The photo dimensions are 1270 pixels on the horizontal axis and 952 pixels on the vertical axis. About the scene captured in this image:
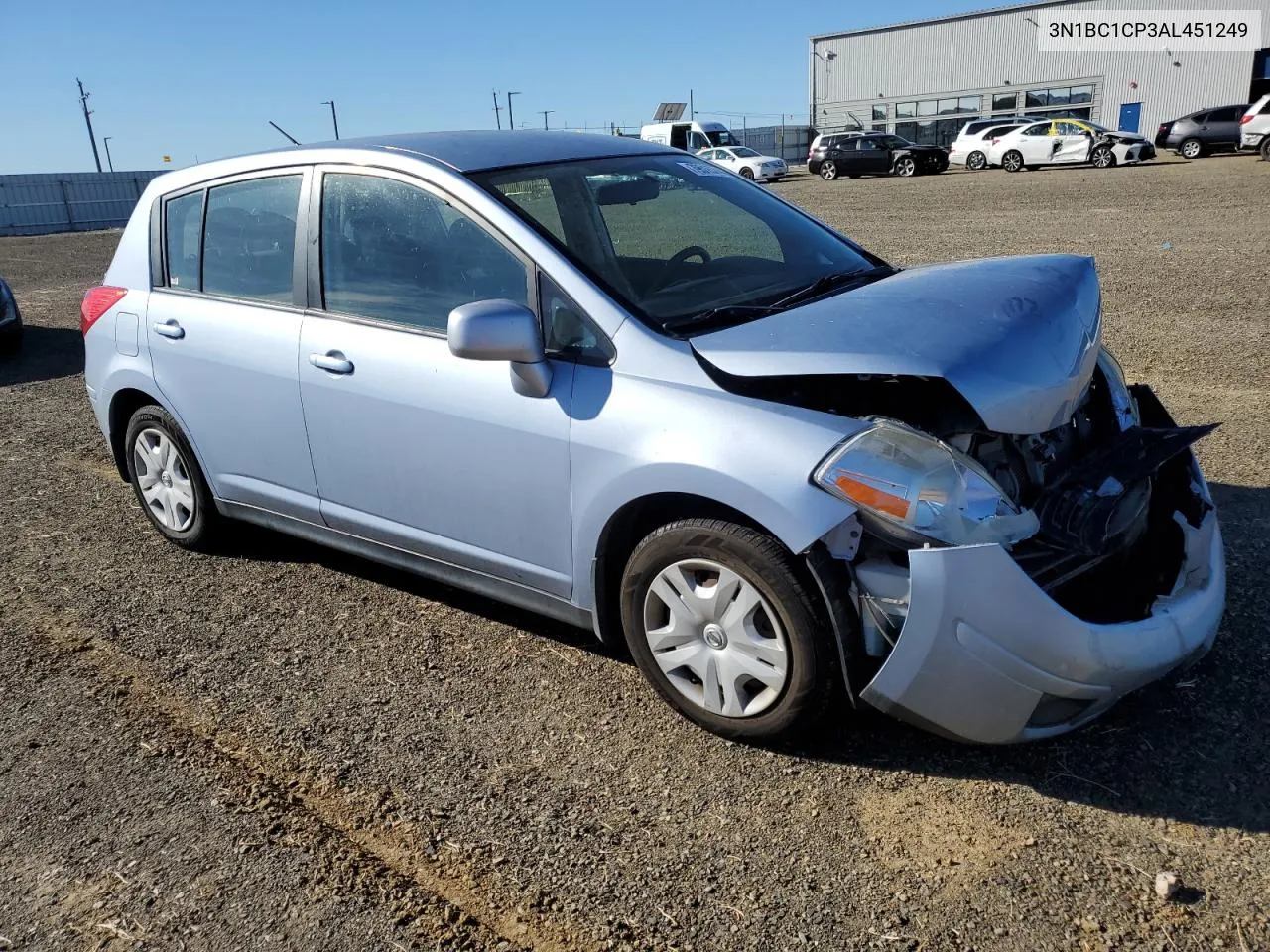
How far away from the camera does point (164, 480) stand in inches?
191

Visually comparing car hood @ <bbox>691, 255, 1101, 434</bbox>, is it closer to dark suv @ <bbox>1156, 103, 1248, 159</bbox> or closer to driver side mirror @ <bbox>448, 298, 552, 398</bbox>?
driver side mirror @ <bbox>448, 298, 552, 398</bbox>

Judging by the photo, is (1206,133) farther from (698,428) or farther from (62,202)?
(62,202)

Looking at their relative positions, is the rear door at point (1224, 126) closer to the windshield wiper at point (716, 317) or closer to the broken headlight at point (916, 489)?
the windshield wiper at point (716, 317)

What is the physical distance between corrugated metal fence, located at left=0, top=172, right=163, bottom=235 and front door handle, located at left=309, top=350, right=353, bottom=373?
3033 centimetres

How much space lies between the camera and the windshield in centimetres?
344

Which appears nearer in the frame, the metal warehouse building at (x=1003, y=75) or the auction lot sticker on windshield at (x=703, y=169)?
the auction lot sticker on windshield at (x=703, y=169)

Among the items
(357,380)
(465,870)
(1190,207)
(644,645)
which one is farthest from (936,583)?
(1190,207)

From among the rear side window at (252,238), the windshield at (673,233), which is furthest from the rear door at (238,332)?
the windshield at (673,233)

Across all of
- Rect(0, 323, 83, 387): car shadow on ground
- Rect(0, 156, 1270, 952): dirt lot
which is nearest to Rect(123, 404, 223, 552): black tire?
Rect(0, 156, 1270, 952): dirt lot

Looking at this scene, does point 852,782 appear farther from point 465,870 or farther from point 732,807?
point 465,870

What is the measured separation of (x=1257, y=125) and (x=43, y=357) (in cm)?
2918

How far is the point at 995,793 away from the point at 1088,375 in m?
1.28

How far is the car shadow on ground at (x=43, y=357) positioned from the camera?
9477 mm

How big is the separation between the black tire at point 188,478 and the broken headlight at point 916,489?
314cm
